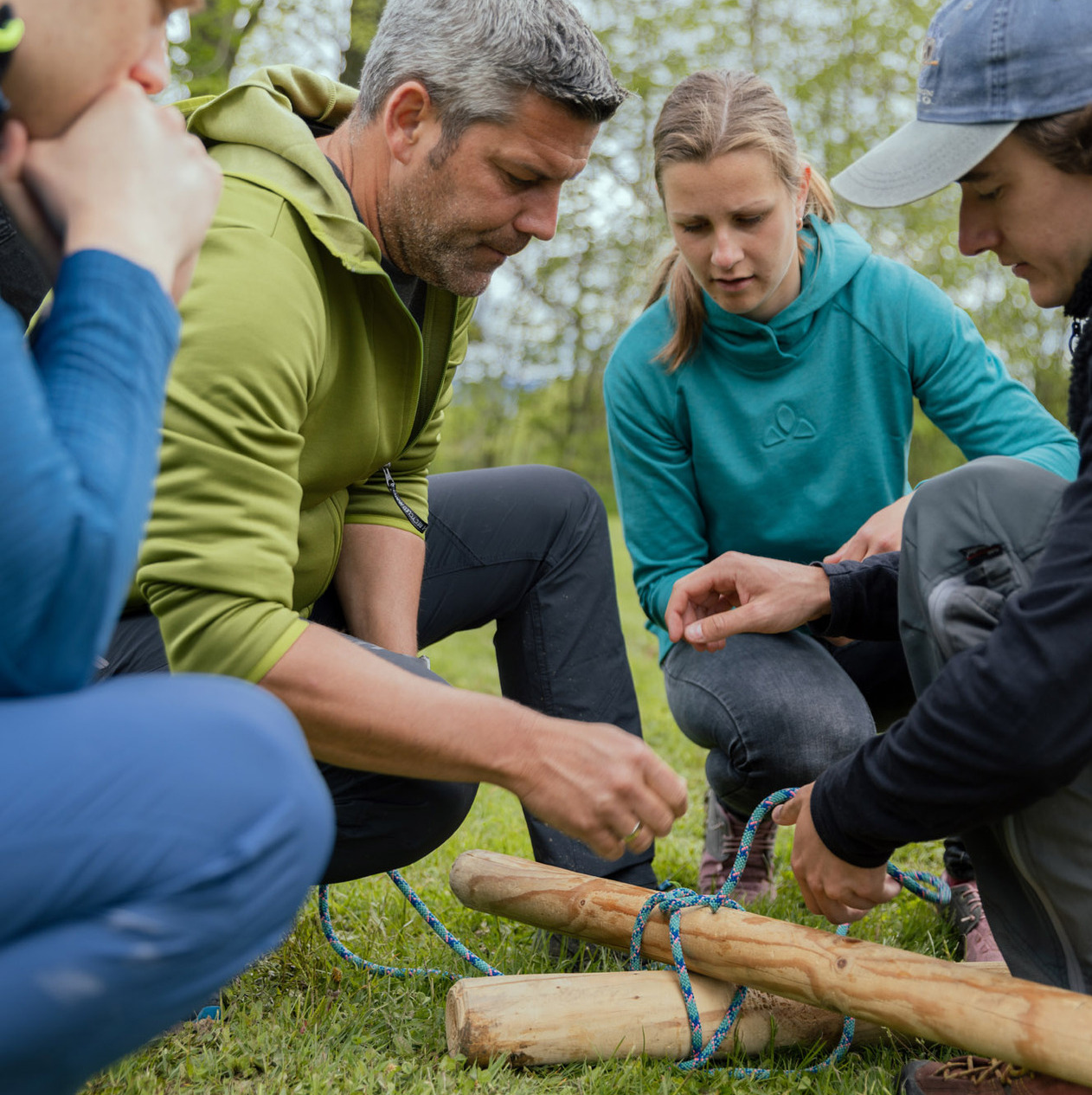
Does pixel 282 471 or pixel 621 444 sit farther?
pixel 621 444

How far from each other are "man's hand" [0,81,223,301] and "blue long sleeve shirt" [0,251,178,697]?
1.9 inches

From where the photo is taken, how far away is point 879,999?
185 centimetres

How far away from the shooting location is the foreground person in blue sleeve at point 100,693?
119cm

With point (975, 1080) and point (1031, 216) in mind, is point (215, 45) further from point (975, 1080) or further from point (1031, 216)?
point (975, 1080)

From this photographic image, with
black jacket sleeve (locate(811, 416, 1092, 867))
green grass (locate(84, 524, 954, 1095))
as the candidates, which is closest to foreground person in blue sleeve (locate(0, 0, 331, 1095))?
green grass (locate(84, 524, 954, 1095))

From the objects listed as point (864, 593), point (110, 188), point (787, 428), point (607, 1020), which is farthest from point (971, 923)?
point (110, 188)

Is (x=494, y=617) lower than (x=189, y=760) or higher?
lower

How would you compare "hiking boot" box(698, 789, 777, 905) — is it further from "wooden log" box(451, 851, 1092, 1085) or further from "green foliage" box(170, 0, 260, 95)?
"green foliage" box(170, 0, 260, 95)

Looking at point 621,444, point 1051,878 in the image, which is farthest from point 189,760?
point 621,444

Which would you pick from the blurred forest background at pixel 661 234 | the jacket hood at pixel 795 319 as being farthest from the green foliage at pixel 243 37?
the jacket hood at pixel 795 319

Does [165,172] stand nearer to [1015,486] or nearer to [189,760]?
[189,760]

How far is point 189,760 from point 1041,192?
1.57 meters

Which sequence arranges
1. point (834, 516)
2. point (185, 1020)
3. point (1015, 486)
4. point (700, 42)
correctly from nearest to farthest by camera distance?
point (1015, 486) < point (185, 1020) < point (834, 516) < point (700, 42)

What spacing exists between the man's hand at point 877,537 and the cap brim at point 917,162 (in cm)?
86
